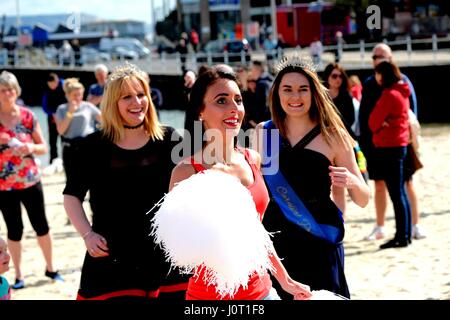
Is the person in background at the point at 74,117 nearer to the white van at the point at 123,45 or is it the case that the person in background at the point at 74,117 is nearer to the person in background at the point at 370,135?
the person in background at the point at 370,135

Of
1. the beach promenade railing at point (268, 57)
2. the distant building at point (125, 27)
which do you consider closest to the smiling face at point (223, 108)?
the beach promenade railing at point (268, 57)

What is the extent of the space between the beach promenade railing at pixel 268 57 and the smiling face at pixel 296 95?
41.3 ft

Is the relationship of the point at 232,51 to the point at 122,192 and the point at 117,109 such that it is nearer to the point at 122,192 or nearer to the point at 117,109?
the point at 117,109

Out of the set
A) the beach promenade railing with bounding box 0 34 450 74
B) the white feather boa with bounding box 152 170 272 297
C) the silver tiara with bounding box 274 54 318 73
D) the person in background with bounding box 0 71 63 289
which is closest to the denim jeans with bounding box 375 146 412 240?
the person in background with bounding box 0 71 63 289

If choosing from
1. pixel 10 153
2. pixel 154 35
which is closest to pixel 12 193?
pixel 10 153

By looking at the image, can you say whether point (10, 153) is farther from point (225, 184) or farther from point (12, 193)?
point (225, 184)

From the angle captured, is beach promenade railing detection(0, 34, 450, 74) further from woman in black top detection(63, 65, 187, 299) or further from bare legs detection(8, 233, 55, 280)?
woman in black top detection(63, 65, 187, 299)

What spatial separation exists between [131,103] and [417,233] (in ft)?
14.1

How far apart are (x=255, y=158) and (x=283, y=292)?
0.70 metres

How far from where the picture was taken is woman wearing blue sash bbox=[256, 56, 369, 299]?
3.55m

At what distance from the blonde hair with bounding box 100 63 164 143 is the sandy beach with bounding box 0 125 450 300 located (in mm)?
2539

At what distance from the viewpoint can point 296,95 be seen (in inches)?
143

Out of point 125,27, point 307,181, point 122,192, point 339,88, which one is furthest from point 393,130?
point 125,27

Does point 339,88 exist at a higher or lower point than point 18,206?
higher
